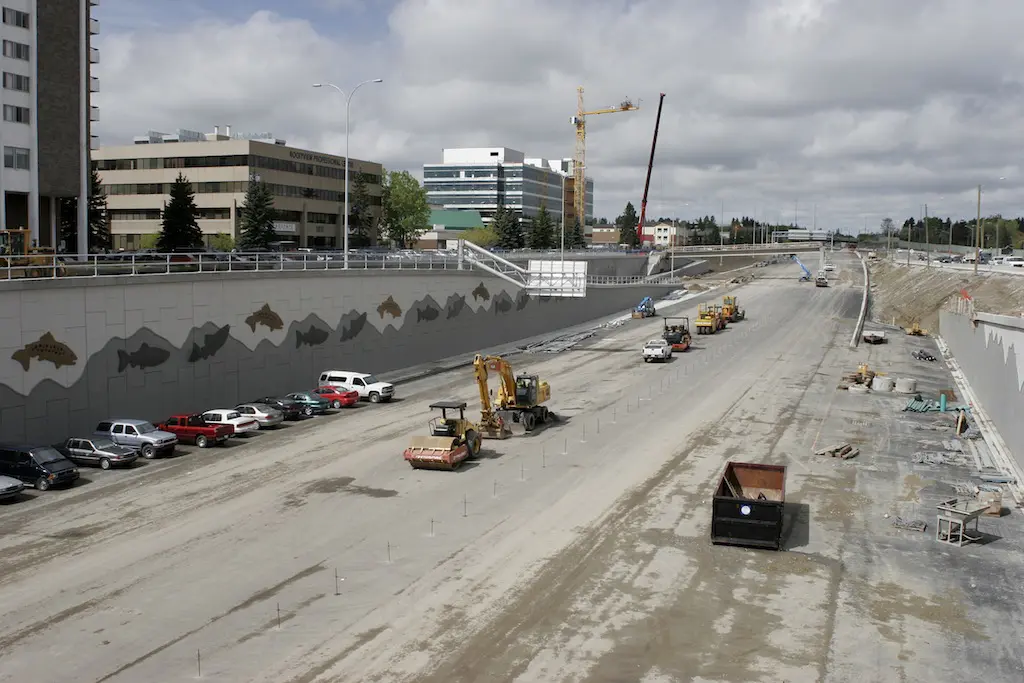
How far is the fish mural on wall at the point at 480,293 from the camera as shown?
67.3 meters

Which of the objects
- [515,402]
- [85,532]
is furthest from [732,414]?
[85,532]

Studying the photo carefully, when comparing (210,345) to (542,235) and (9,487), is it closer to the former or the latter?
(9,487)

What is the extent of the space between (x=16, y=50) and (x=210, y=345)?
119 feet

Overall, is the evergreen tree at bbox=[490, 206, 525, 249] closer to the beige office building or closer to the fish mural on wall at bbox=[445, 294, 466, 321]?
the beige office building

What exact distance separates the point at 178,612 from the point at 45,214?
61637 millimetres

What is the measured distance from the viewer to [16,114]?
209ft

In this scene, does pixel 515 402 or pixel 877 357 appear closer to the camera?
pixel 515 402

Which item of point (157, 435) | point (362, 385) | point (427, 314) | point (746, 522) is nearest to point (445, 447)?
point (157, 435)

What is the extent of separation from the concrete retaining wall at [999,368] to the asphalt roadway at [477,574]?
5.60m

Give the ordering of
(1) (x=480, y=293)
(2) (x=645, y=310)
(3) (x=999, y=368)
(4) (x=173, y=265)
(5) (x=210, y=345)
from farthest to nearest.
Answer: (2) (x=645, y=310), (1) (x=480, y=293), (3) (x=999, y=368), (5) (x=210, y=345), (4) (x=173, y=265)

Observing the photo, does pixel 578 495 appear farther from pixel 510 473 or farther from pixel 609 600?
pixel 609 600

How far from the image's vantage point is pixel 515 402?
4006cm

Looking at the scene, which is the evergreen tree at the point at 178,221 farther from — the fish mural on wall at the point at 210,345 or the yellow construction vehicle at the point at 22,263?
the fish mural on wall at the point at 210,345

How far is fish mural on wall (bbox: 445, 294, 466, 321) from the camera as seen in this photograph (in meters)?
63.9
